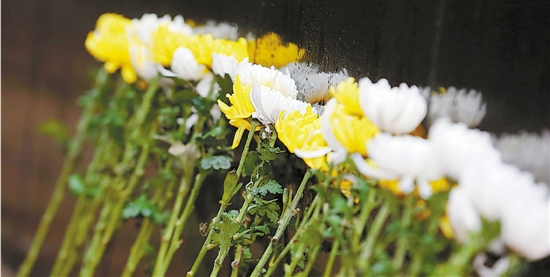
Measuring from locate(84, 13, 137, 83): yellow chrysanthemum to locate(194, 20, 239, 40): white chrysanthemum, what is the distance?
175 millimetres

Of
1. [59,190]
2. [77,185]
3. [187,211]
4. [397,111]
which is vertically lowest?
[59,190]

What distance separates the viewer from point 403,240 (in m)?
0.48

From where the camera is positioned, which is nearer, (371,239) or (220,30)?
(371,239)

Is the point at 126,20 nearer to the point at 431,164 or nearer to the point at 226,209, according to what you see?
the point at 226,209

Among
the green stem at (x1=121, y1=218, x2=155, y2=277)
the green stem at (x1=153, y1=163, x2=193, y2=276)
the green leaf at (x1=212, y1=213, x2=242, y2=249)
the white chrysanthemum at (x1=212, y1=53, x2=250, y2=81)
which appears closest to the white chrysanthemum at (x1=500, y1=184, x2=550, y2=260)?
the green leaf at (x1=212, y1=213, x2=242, y2=249)

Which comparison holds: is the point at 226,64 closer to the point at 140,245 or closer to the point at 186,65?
the point at 186,65

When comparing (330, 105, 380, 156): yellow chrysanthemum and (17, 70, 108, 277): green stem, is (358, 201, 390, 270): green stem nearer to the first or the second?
(330, 105, 380, 156): yellow chrysanthemum

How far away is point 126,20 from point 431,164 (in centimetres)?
102

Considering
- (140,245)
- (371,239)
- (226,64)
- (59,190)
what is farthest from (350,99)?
(59,190)

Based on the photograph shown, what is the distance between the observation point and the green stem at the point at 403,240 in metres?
0.46

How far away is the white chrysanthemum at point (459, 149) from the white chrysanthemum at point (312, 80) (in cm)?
28

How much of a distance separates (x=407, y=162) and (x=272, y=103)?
0.27 m

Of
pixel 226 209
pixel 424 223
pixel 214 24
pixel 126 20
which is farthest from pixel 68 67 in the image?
pixel 424 223

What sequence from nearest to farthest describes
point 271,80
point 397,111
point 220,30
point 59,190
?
point 397,111, point 271,80, point 220,30, point 59,190
